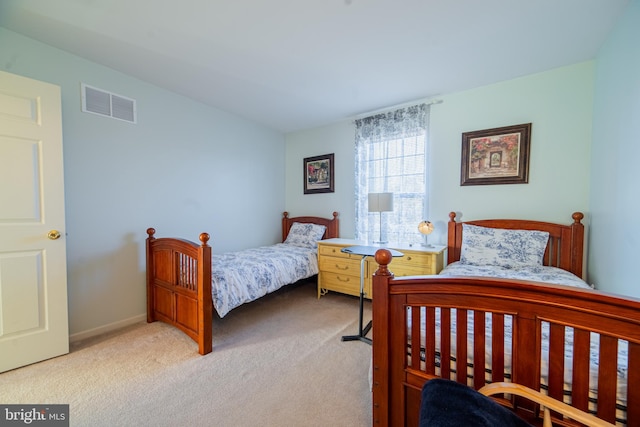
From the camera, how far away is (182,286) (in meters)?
2.28

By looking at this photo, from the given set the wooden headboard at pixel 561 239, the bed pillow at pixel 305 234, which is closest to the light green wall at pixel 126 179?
the bed pillow at pixel 305 234

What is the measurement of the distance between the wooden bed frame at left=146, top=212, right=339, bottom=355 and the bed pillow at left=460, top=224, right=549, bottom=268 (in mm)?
2382

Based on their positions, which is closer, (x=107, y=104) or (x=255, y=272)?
(x=107, y=104)

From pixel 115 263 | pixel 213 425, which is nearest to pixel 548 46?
pixel 213 425

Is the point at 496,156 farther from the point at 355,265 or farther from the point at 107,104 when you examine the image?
the point at 107,104

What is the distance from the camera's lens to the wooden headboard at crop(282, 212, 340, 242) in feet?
12.3

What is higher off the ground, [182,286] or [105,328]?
[182,286]

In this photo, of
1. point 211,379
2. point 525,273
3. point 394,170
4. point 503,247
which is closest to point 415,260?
point 503,247

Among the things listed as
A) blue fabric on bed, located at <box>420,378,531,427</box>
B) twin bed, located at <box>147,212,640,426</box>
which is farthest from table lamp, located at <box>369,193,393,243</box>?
blue fabric on bed, located at <box>420,378,531,427</box>

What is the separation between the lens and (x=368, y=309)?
304 centimetres

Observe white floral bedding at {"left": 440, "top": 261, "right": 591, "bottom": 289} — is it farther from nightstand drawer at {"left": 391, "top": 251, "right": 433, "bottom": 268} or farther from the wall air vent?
the wall air vent

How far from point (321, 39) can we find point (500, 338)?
2.14 meters

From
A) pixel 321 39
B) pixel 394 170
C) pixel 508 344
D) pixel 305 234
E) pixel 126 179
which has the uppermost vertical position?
pixel 321 39

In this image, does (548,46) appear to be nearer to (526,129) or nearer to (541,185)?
(526,129)
